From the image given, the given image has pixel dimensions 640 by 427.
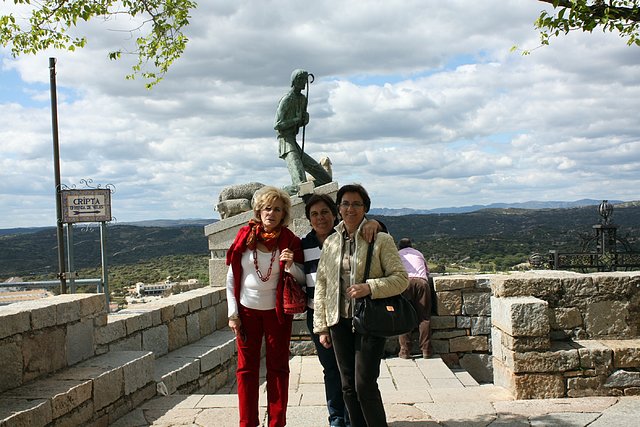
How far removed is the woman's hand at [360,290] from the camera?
3613 mm

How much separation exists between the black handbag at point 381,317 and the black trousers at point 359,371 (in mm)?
99

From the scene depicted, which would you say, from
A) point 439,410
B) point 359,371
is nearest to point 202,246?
point 439,410

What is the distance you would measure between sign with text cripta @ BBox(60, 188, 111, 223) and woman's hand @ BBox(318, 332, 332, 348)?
19.7 ft

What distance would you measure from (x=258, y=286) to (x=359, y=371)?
35.4 inches

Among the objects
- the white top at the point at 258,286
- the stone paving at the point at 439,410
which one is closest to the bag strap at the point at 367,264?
the white top at the point at 258,286

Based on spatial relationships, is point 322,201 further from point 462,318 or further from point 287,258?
point 462,318

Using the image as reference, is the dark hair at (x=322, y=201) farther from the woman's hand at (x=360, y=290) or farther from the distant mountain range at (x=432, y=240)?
the distant mountain range at (x=432, y=240)

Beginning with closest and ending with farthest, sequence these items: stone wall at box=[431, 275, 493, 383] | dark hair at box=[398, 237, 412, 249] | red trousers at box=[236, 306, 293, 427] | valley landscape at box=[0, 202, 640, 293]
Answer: red trousers at box=[236, 306, 293, 427] → stone wall at box=[431, 275, 493, 383] → dark hair at box=[398, 237, 412, 249] → valley landscape at box=[0, 202, 640, 293]

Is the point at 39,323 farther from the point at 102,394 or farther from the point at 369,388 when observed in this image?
the point at 369,388

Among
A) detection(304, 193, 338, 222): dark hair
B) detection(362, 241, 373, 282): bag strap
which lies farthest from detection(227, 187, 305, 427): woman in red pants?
detection(362, 241, 373, 282): bag strap

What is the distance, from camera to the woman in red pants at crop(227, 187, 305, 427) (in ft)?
13.5

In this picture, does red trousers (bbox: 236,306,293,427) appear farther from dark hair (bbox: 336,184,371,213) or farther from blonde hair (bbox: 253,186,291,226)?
dark hair (bbox: 336,184,371,213)

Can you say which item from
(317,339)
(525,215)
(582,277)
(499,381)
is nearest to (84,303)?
(317,339)

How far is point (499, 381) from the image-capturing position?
19.1 ft
